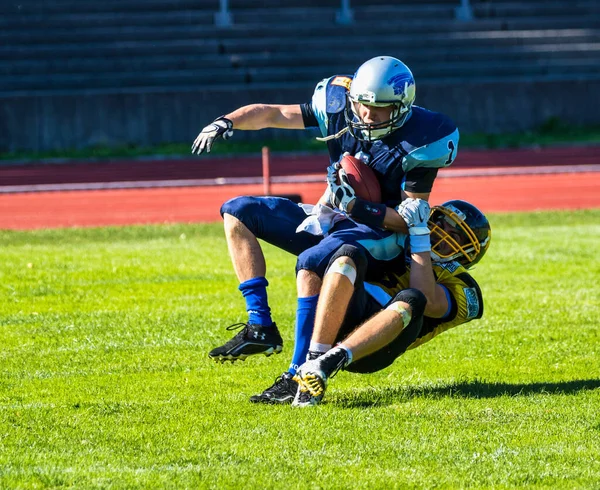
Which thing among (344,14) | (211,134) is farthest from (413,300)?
(344,14)

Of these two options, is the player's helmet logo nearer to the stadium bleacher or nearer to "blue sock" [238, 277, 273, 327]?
"blue sock" [238, 277, 273, 327]

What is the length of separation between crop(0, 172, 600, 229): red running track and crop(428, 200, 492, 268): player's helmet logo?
9.43 metres

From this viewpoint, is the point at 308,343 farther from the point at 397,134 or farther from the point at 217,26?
the point at 217,26

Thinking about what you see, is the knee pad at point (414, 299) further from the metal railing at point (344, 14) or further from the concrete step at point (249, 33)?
the metal railing at point (344, 14)

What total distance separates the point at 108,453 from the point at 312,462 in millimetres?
813

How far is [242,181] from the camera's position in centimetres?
1967

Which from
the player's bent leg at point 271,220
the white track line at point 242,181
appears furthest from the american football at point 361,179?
the white track line at point 242,181

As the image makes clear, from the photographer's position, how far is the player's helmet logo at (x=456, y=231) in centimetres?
579

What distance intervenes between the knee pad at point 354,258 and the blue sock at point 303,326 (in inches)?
9.4

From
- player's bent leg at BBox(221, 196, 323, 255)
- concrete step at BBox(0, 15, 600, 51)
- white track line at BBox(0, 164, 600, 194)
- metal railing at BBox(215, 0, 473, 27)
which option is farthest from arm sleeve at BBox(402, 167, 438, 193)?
metal railing at BBox(215, 0, 473, 27)

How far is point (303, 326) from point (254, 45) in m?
22.7

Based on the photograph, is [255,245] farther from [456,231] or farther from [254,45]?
[254,45]

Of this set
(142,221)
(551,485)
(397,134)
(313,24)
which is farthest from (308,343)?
(313,24)

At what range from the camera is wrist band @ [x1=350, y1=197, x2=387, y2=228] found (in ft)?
17.8
